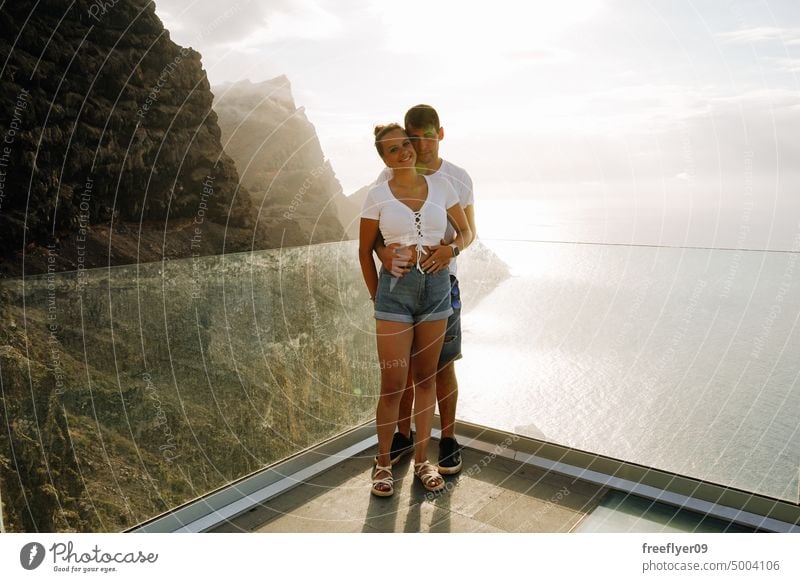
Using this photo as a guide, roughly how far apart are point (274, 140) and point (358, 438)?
1296cm

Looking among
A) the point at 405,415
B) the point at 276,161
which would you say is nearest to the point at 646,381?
the point at 276,161

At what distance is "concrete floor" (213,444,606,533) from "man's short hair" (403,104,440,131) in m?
1.41

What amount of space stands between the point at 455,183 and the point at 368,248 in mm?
457

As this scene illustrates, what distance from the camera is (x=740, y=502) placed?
7.59ft

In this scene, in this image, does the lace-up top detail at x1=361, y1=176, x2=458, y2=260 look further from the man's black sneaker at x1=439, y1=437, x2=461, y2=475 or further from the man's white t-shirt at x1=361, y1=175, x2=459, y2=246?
the man's black sneaker at x1=439, y1=437, x2=461, y2=475

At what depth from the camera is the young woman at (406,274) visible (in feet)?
7.63

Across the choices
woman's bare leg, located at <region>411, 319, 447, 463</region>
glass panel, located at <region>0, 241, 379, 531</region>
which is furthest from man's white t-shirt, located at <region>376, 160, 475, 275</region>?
glass panel, located at <region>0, 241, 379, 531</region>

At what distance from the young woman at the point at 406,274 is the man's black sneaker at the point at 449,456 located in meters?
0.16

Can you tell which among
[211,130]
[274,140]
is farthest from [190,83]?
[274,140]

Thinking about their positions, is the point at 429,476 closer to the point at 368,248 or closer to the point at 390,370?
the point at 390,370

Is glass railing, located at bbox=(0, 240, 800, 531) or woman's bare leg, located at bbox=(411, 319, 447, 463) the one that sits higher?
woman's bare leg, located at bbox=(411, 319, 447, 463)

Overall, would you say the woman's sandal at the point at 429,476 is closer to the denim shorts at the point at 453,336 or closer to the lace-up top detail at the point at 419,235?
the denim shorts at the point at 453,336

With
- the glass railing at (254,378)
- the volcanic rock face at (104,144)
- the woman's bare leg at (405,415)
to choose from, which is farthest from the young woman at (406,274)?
the volcanic rock face at (104,144)

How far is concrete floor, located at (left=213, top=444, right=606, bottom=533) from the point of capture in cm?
Result: 227
